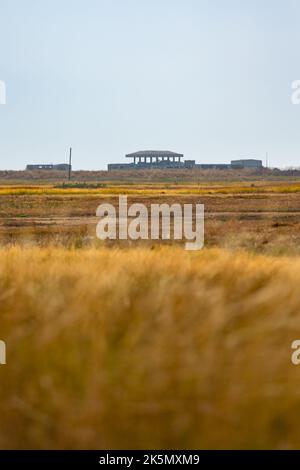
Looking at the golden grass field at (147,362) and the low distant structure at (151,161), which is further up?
the low distant structure at (151,161)

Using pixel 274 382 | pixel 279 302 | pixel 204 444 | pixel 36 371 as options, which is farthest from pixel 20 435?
pixel 279 302

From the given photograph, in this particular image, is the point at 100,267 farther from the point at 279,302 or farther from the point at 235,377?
the point at 235,377

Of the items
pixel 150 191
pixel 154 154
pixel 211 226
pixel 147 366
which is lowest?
pixel 147 366

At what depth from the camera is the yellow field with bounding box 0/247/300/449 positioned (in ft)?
16.7

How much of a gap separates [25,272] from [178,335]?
2781 millimetres

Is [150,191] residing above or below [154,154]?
below

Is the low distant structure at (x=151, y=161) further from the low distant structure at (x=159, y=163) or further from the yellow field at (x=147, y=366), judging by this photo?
the yellow field at (x=147, y=366)

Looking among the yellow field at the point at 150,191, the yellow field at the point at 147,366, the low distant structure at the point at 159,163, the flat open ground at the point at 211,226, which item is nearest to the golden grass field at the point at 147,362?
the yellow field at the point at 147,366

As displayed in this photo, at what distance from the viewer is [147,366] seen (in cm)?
554

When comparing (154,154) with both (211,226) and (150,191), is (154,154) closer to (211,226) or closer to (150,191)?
(150,191)

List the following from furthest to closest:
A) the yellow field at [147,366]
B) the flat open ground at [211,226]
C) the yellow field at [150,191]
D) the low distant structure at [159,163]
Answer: the low distant structure at [159,163]
the yellow field at [150,191]
the flat open ground at [211,226]
the yellow field at [147,366]

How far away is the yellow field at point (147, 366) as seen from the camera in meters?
5.10

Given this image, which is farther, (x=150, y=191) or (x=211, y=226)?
(x=150, y=191)

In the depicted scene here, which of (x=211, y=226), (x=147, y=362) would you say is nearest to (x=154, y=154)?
(x=211, y=226)
